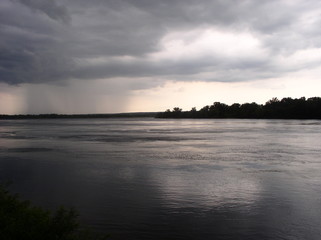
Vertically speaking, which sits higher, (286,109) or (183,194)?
(286,109)

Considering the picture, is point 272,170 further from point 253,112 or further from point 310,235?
point 253,112

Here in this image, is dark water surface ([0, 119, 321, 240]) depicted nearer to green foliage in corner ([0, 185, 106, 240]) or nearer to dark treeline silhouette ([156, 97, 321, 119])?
green foliage in corner ([0, 185, 106, 240])

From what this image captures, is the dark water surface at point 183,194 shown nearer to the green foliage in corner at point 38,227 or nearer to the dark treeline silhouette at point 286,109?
the green foliage in corner at point 38,227

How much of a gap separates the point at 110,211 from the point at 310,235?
6528 millimetres

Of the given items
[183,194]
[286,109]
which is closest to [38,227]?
[183,194]

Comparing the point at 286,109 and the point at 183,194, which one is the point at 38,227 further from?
the point at 286,109

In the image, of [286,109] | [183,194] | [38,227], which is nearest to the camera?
[38,227]

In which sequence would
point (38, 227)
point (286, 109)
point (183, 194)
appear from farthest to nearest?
point (286, 109)
point (183, 194)
point (38, 227)

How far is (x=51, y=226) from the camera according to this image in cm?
727

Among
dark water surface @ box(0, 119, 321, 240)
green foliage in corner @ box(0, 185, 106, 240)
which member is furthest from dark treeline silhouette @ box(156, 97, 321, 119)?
green foliage in corner @ box(0, 185, 106, 240)

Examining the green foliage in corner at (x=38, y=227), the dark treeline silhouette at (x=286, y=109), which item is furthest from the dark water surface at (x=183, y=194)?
the dark treeline silhouette at (x=286, y=109)

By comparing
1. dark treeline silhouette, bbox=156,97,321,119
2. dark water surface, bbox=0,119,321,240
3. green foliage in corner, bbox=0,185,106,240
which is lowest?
dark water surface, bbox=0,119,321,240

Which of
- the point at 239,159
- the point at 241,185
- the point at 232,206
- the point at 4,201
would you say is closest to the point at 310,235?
the point at 232,206

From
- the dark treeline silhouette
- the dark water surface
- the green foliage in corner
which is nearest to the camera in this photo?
the green foliage in corner
